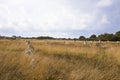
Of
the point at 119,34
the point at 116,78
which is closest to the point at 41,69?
the point at 116,78

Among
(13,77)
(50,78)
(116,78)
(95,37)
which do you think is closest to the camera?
(13,77)

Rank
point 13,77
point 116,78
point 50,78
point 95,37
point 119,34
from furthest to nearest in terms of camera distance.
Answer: point 95,37, point 119,34, point 116,78, point 50,78, point 13,77

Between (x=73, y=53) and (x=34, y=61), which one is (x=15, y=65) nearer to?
(x=34, y=61)

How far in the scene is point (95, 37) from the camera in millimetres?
75062

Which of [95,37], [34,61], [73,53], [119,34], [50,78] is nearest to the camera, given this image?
[50,78]

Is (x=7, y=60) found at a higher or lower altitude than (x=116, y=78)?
higher

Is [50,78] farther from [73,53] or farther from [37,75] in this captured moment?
[73,53]

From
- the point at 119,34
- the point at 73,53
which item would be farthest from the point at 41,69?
the point at 119,34

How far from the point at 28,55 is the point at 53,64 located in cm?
110

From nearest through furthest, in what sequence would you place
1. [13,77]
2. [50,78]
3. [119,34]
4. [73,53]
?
[13,77], [50,78], [73,53], [119,34]

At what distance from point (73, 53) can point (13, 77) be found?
1012 centimetres

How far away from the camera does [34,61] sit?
27.7 ft

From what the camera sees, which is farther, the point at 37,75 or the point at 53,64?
the point at 53,64

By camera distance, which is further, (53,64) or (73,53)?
(73,53)
